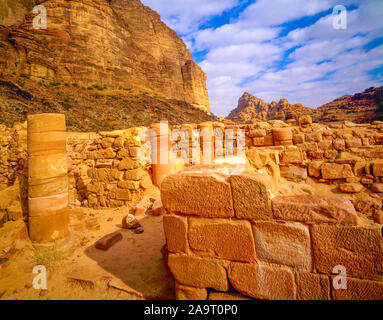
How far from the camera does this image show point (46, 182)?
391 cm

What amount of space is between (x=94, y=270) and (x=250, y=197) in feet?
9.70

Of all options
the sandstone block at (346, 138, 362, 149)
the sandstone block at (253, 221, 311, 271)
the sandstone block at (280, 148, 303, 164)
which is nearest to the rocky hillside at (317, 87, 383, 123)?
the sandstone block at (346, 138, 362, 149)

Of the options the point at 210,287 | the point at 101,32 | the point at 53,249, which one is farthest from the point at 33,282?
the point at 101,32

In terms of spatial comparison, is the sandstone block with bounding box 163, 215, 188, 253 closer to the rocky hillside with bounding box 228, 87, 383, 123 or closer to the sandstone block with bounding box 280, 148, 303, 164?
the sandstone block with bounding box 280, 148, 303, 164

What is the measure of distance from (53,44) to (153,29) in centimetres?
2781

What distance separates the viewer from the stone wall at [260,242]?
1518mm

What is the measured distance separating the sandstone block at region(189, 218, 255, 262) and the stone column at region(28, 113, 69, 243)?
3.50m

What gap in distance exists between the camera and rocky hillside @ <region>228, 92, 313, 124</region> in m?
22.5

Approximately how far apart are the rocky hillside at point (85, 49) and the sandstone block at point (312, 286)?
2139 cm

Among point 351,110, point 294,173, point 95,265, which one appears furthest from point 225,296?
point 351,110

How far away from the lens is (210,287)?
1896mm

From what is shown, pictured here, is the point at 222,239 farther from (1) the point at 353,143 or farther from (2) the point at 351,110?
(2) the point at 351,110

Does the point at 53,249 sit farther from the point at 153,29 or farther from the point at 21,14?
the point at 153,29

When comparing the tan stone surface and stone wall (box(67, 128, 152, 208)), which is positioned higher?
stone wall (box(67, 128, 152, 208))
